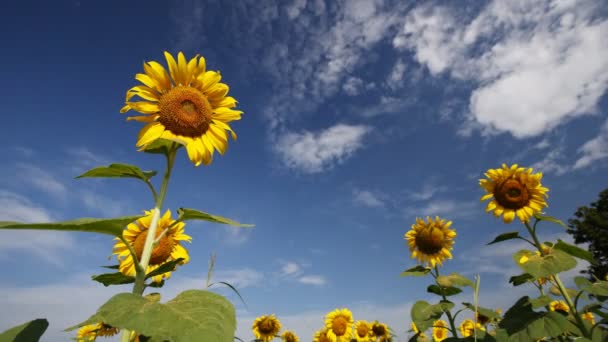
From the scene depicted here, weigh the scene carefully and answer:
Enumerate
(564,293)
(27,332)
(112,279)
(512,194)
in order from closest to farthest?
(27,332) < (112,279) < (564,293) < (512,194)

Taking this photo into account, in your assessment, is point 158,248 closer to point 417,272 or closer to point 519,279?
point 417,272

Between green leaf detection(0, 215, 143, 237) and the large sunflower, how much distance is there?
0.97 meters

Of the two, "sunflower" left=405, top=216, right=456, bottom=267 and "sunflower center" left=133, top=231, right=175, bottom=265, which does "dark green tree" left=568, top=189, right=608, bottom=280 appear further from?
"sunflower center" left=133, top=231, right=175, bottom=265

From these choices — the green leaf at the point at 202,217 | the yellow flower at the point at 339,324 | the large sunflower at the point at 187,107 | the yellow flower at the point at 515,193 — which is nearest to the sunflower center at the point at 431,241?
the yellow flower at the point at 515,193

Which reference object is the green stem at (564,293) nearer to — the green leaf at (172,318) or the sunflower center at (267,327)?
the green leaf at (172,318)

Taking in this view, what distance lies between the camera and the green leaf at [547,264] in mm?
3986

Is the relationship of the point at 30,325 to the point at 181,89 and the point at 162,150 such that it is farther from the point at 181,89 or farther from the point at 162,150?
the point at 181,89

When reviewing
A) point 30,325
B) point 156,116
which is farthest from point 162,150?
point 30,325

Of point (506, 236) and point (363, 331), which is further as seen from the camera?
point (363, 331)

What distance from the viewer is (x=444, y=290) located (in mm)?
5660

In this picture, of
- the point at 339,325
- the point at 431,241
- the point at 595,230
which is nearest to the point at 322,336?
the point at 339,325

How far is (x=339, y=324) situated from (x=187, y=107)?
27.8ft

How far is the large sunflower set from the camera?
2693 mm

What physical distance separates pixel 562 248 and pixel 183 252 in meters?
4.86
